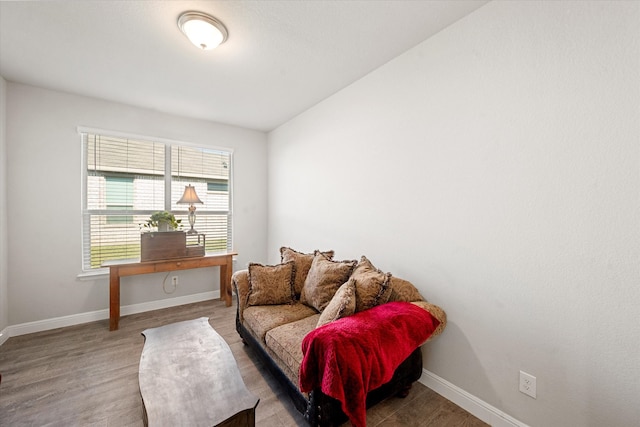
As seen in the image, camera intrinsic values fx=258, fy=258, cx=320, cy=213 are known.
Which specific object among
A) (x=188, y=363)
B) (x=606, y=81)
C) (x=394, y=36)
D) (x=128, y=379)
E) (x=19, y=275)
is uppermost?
(x=394, y=36)

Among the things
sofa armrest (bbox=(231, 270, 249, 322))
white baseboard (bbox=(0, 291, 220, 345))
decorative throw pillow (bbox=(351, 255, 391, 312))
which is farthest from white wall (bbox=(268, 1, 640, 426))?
white baseboard (bbox=(0, 291, 220, 345))

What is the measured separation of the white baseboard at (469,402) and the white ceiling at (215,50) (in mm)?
2614

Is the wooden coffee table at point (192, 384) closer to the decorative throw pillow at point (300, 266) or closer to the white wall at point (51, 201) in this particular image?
the decorative throw pillow at point (300, 266)

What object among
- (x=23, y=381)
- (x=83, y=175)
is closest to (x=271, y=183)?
(x=83, y=175)

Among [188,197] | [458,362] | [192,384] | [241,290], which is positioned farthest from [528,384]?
[188,197]

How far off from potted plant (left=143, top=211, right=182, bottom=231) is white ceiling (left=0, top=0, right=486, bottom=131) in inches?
55.6

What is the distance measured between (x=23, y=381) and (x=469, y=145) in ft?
12.5

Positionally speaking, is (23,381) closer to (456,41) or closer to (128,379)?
(128,379)

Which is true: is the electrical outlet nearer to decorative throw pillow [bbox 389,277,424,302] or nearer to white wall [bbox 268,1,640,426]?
white wall [bbox 268,1,640,426]

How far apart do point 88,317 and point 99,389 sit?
5.34 feet

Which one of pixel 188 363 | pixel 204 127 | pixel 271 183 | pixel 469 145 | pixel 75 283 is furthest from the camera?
pixel 271 183

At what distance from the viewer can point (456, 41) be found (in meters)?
1.85

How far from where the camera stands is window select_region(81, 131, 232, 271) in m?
3.19

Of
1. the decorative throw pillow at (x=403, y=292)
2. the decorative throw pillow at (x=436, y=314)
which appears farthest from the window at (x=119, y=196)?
the decorative throw pillow at (x=436, y=314)
